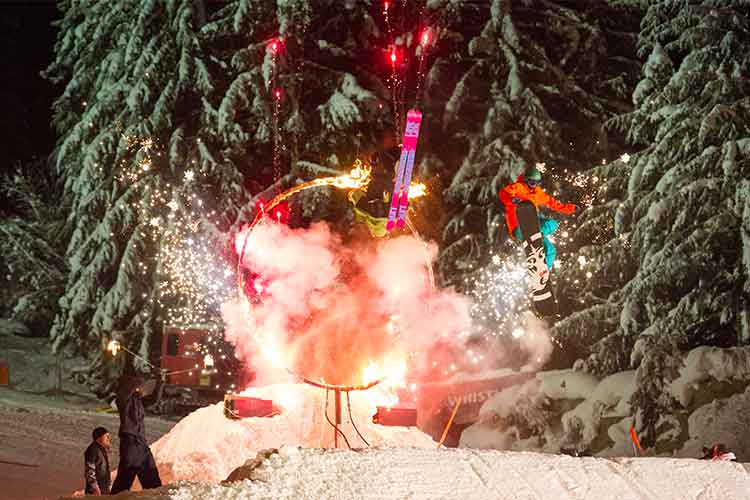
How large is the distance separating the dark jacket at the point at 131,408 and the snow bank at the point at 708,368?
39.8 feet

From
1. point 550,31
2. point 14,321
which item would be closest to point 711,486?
point 550,31

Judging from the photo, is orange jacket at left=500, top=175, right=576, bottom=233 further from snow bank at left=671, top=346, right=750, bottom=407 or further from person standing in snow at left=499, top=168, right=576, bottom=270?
snow bank at left=671, top=346, right=750, bottom=407

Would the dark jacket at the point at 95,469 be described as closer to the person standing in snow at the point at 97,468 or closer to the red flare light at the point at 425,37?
the person standing in snow at the point at 97,468

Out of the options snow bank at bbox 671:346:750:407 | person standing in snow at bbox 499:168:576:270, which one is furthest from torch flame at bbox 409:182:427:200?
snow bank at bbox 671:346:750:407

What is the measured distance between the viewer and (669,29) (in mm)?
18719

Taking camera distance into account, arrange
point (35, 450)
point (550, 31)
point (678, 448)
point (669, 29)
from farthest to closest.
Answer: point (550, 31)
point (669, 29)
point (678, 448)
point (35, 450)

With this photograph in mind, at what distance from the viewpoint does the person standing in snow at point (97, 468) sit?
875 cm

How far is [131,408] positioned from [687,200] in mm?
12685

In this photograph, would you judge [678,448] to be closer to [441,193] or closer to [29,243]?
[441,193]

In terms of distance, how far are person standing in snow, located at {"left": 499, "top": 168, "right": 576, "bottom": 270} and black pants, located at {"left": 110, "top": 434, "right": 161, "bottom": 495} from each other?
19.5 feet

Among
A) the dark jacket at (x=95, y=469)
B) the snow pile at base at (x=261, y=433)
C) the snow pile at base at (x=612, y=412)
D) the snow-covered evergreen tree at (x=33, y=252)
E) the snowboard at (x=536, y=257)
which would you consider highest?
the snow-covered evergreen tree at (x=33, y=252)

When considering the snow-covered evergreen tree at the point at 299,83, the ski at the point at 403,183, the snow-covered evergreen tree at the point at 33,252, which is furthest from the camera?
the snow-covered evergreen tree at the point at 33,252

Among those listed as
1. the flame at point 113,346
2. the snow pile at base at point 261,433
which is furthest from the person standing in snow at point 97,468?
the flame at point 113,346

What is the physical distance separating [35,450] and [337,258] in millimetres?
8164
